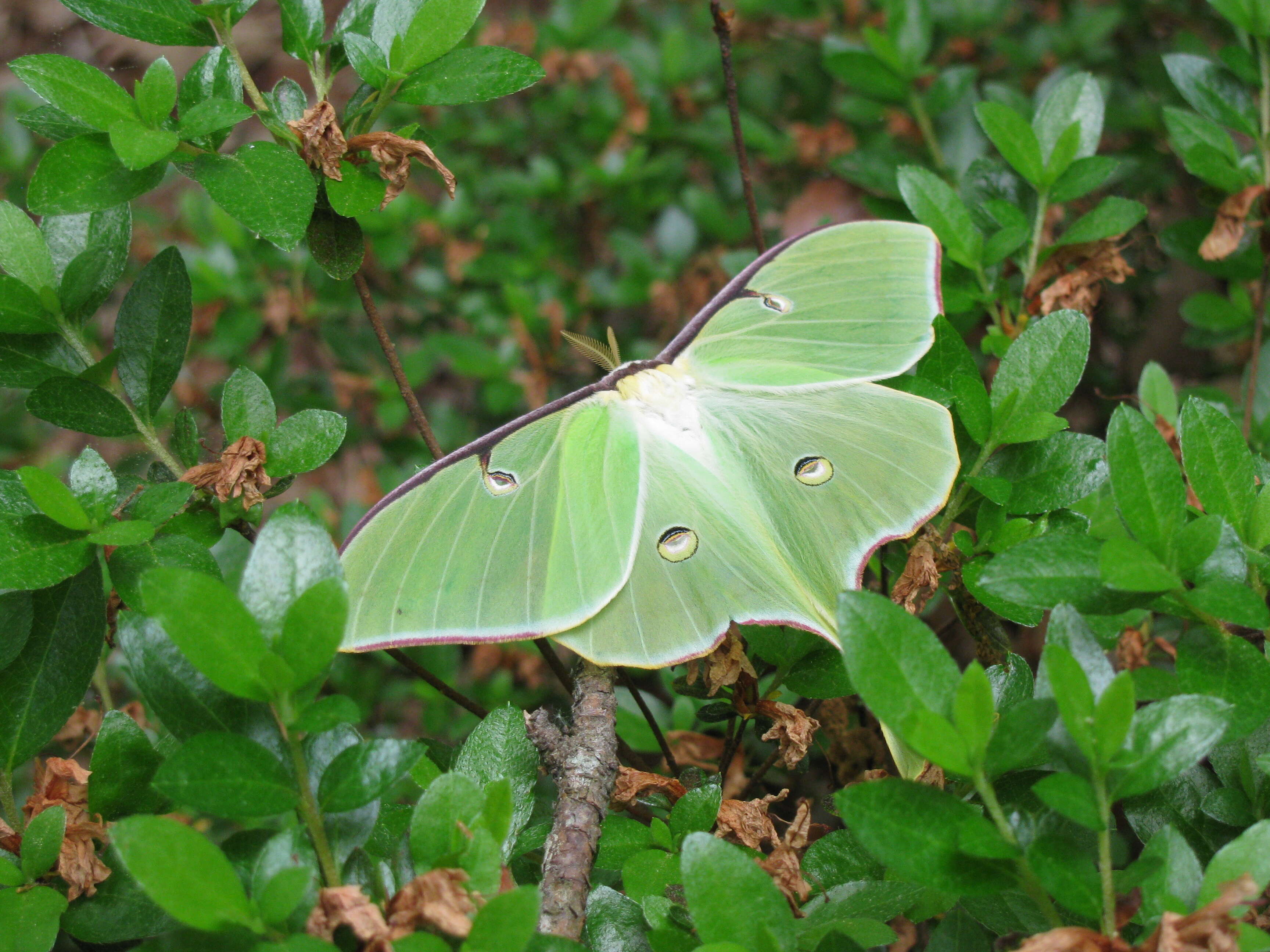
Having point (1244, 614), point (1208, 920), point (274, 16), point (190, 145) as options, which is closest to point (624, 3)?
point (274, 16)

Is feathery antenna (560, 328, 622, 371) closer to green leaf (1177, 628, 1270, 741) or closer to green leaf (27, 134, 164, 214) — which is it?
green leaf (27, 134, 164, 214)

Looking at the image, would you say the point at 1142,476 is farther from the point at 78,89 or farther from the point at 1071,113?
the point at 78,89

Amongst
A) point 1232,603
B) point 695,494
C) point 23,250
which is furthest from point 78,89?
point 1232,603

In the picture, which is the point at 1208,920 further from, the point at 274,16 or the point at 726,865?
the point at 274,16

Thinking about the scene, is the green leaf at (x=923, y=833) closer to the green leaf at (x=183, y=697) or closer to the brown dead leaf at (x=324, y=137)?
the green leaf at (x=183, y=697)

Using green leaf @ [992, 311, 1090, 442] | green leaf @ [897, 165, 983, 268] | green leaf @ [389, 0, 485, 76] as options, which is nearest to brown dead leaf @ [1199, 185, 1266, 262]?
green leaf @ [897, 165, 983, 268]

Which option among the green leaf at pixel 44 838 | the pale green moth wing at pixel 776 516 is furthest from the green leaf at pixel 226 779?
the pale green moth wing at pixel 776 516
